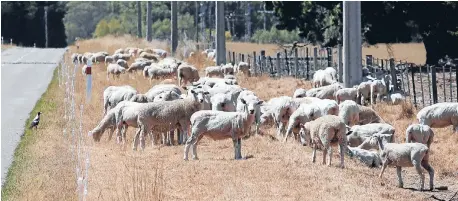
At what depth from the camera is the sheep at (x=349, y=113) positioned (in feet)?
76.1

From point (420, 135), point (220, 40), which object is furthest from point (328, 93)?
point (220, 40)

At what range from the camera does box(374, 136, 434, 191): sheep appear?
17.6 meters

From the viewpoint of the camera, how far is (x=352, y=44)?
31734 millimetres

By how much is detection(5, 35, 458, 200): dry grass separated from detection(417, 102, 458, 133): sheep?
0.48 m

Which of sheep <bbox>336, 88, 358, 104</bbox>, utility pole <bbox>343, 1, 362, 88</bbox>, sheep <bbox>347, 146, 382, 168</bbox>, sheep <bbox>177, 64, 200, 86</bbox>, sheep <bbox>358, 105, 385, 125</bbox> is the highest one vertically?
utility pole <bbox>343, 1, 362, 88</bbox>

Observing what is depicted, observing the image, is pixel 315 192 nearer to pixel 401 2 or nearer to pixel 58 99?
pixel 58 99

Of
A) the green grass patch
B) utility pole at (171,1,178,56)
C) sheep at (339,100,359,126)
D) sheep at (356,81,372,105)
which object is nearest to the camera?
the green grass patch

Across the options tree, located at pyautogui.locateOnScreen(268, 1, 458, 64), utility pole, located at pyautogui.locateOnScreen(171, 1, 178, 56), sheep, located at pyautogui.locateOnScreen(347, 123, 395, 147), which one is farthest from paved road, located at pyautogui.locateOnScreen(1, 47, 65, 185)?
tree, located at pyautogui.locateOnScreen(268, 1, 458, 64)

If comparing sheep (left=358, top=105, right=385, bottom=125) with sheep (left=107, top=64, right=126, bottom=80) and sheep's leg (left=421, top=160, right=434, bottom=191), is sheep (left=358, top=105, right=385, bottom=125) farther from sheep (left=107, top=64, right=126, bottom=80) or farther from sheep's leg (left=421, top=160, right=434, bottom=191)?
sheep (left=107, top=64, right=126, bottom=80)

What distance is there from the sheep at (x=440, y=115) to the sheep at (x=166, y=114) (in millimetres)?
4795

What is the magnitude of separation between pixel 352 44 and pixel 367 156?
1189cm

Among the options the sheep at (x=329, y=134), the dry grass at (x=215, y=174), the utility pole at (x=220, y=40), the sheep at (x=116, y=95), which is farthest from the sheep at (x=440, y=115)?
the utility pole at (x=220, y=40)

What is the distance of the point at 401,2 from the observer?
51438 mm

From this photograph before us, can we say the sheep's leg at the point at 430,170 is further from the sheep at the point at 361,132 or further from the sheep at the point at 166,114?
the sheep at the point at 166,114
